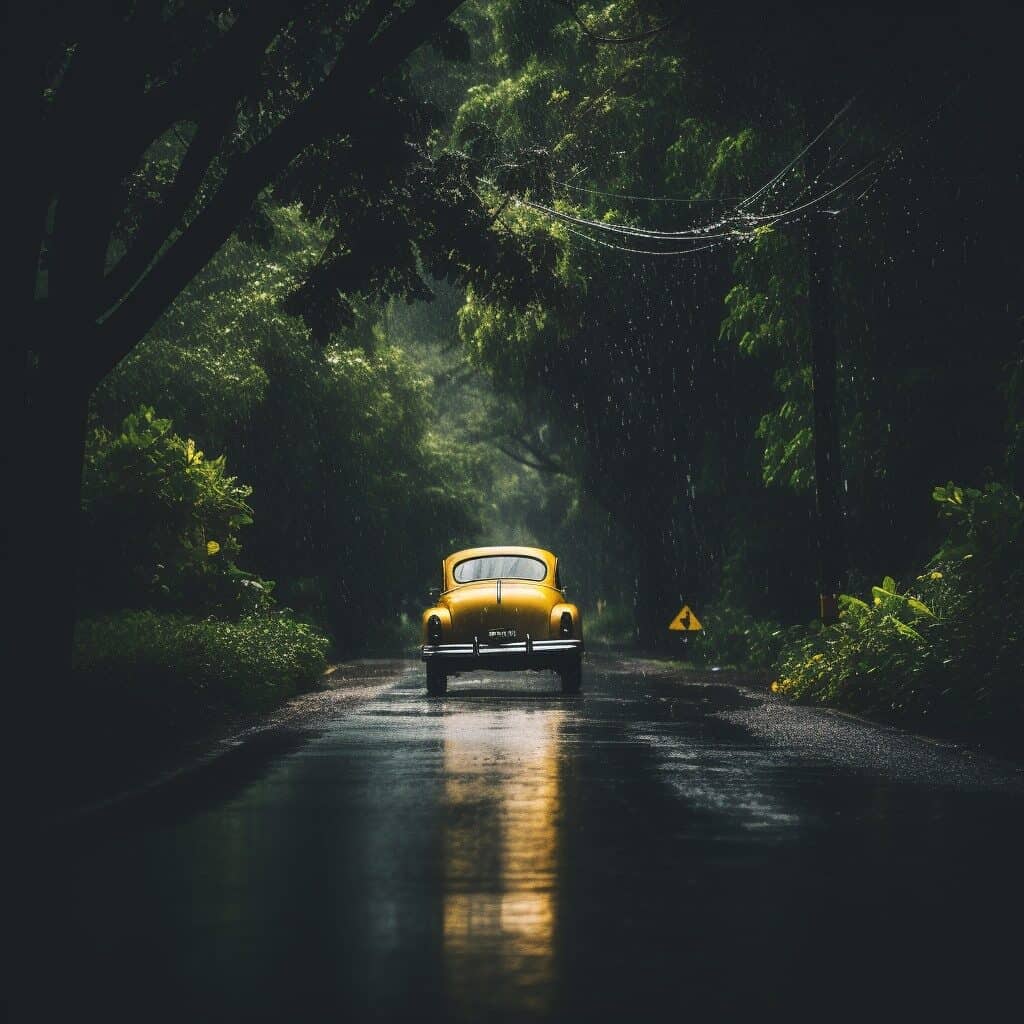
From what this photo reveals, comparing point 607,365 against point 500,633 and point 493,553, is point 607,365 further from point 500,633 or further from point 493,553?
point 500,633

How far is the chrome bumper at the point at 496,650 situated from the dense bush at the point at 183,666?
234cm

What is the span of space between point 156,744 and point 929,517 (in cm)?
1698

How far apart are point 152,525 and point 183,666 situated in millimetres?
8690

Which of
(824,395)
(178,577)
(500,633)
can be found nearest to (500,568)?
(500,633)

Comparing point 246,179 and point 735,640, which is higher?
point 246,179

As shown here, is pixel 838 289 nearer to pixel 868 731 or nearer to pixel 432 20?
pixel 868 731

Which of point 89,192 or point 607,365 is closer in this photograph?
point 89,192

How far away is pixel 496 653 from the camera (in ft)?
90.9

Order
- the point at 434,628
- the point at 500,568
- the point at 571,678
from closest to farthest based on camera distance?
the point at 434,628, the point at 571,678, the point at 500,568

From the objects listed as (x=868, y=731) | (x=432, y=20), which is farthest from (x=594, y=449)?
(x=432, y=20)

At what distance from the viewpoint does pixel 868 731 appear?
68.1 feet

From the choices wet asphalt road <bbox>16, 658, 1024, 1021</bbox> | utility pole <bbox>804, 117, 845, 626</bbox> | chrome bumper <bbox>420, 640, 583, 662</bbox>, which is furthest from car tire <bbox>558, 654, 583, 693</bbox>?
wet asphalt road <bbox>16, 658, 1024, 1021</bbox>

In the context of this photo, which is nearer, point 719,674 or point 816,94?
point 816,94

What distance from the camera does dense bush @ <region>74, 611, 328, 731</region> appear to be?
19.3m
